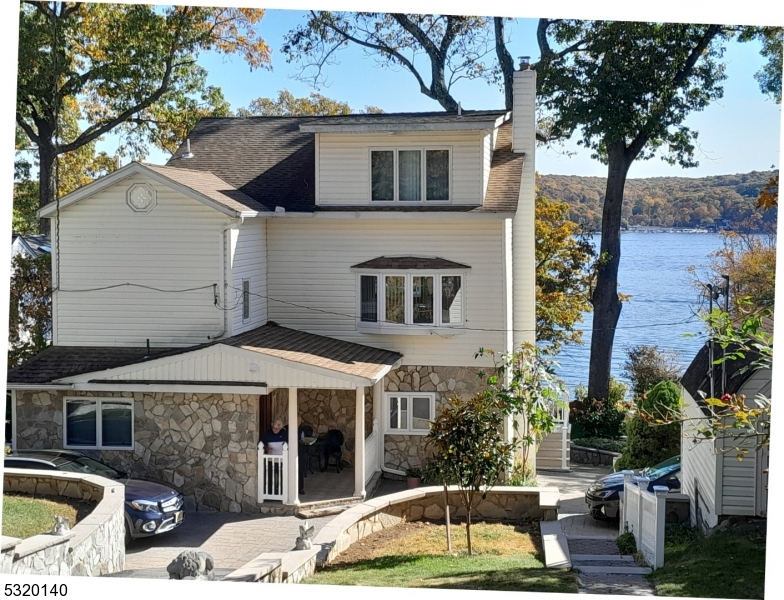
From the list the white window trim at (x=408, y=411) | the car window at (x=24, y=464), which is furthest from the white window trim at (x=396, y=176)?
the car window at (x=24, y=464)

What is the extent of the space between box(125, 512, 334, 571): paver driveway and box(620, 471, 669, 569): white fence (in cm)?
555

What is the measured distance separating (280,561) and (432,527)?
5053 millimetres

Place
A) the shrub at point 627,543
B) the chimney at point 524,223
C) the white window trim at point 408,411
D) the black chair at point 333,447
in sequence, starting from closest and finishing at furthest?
the shrub at point 627,543
the black chair at point 333,447
the white window trim at point 408,411
the chimney at point 524,223

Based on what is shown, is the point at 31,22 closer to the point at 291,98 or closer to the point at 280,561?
the point at 291,98

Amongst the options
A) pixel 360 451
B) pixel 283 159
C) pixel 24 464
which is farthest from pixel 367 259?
pixel 24 464

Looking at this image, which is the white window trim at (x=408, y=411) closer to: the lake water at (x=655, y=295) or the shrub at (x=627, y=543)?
the shrub at (x=627, y=543)

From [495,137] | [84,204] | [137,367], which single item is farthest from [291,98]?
[137,367]

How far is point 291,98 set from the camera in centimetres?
4569

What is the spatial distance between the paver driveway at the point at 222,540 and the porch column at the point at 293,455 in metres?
0.52

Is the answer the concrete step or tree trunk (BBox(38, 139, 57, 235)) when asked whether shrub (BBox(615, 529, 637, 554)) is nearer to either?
the concrete step

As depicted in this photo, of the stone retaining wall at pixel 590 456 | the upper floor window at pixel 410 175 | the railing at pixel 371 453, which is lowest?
the stone retaining wall at pixel 590 456

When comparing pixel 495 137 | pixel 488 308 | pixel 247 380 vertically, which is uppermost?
pixel 495 137

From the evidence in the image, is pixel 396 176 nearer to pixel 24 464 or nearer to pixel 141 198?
pixel 141 198

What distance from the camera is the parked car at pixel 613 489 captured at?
2006 cm
